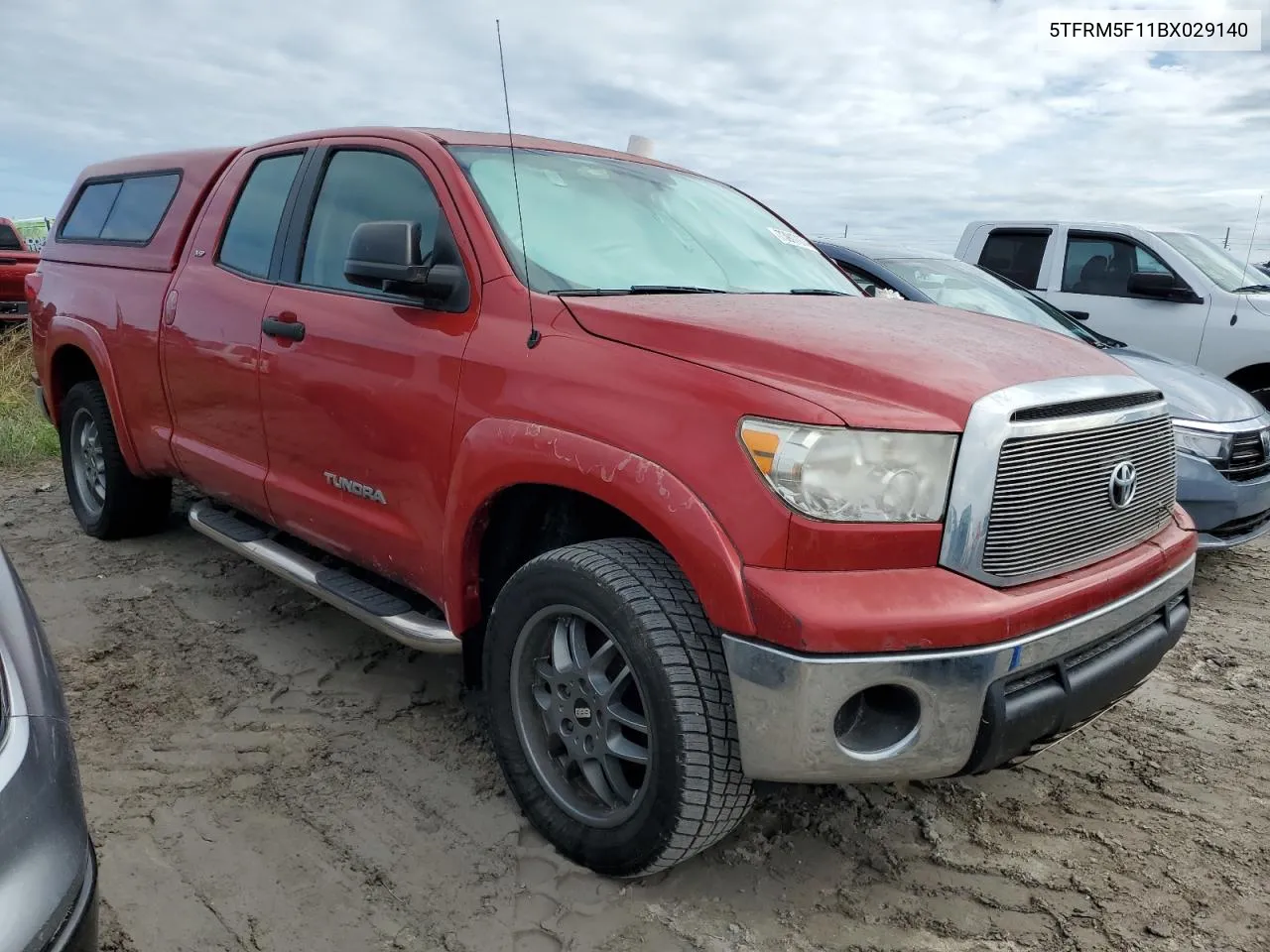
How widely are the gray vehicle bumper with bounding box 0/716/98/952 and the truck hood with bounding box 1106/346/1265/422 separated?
14.1 ft

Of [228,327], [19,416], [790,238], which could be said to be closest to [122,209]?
[228,327]

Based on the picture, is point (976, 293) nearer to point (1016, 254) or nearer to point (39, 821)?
point (1016, 254)

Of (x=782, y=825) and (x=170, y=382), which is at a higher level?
(x=170, y=382)

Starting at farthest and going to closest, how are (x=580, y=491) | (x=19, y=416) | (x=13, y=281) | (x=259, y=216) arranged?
(x=13, y=281) → (x=19, y=416) → (x=259, y=216) → (x=580, y=491)

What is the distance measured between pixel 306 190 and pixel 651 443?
6.46ft

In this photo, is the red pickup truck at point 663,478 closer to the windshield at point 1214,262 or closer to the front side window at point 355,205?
the front side window at point 355,205

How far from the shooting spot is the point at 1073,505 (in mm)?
2229

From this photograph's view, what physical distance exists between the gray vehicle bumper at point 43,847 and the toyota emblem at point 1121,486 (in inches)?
87.2

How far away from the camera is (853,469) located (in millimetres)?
2012

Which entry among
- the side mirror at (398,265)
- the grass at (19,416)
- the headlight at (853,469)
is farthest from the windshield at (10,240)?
the headlight at (853,469)

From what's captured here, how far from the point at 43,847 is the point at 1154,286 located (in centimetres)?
705

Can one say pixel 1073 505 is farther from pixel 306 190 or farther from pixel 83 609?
pixel 83 609

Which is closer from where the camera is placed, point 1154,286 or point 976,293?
point 976,293

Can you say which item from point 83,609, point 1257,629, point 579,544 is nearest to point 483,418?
point 579,544
